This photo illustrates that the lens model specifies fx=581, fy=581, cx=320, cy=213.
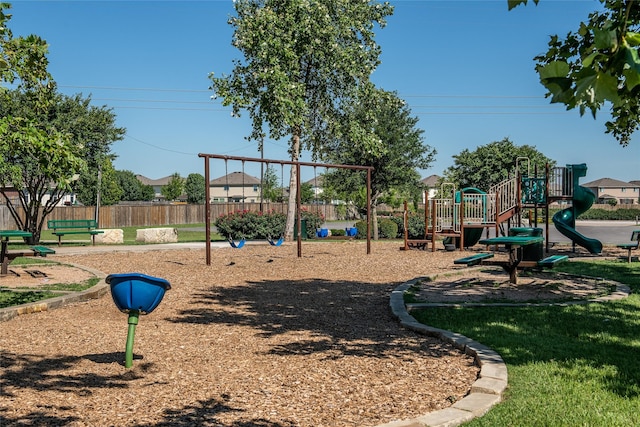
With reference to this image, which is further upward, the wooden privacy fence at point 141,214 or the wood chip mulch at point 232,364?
the wooden privacy fence at point 141,214

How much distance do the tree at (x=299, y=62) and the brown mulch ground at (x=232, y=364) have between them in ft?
43.8

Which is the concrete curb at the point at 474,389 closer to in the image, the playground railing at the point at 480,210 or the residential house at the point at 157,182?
the playground railing at the point at 480,210

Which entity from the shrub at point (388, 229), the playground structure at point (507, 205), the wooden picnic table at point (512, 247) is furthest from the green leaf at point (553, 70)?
the shrub at point (388, 229)

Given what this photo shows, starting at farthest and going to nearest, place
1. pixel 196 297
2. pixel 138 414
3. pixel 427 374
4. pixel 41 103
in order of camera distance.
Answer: pixel 196 297 → pixel 41 103 → pixel 427 374 → pixel 138 414

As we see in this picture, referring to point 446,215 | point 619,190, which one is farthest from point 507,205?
point 619,190

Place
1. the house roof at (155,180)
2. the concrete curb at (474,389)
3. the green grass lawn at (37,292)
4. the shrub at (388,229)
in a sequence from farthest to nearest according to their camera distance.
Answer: the house roof at (155,180) → the shrub at (388,229) → the green grass lawn at (37,292) → the concrete curb at (474,389)

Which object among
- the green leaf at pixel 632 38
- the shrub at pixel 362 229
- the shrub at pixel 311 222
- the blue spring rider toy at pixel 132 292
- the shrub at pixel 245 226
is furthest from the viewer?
the shrub at pixel 362 229

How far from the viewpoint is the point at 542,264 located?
1027 centimetres

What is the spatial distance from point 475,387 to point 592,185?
132395 millimetres

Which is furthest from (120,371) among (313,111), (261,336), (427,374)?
(313,111)

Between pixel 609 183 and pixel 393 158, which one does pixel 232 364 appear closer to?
pixel 393 158

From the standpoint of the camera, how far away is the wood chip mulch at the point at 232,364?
418 centimetres

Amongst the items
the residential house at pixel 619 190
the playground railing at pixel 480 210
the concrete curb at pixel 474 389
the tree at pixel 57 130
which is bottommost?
the concrete curb at pixel 474 389

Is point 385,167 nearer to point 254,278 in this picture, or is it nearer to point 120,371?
point 254,278
